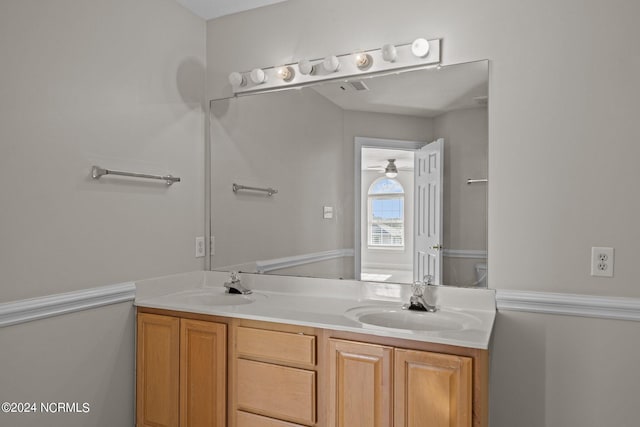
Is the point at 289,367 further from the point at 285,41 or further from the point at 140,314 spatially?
the point at 285,41

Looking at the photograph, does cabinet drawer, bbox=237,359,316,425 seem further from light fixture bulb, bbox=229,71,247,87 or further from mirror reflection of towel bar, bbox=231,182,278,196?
light fixture bulb, bbox=229,71,247,87

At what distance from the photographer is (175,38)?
→ 7.45 feet

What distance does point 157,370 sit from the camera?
6.48 ft

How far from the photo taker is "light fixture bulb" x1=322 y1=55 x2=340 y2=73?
6.81 feet

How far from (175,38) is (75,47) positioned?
62 centimetres

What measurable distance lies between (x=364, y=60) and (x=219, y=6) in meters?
0.94

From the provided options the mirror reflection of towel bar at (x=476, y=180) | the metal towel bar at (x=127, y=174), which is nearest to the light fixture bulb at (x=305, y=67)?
the metal towel bar at (x=127, y=174)

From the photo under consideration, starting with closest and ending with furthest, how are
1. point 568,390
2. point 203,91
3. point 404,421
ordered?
point 404,421 < point 568,390 < point 203,91

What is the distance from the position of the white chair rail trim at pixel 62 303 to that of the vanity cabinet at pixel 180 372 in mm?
163

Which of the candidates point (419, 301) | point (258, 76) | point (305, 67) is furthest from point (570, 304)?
point (258, 76)

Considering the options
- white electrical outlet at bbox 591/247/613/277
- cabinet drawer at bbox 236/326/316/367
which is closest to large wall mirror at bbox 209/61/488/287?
white electrical outlet at bbox 591/247/613/277

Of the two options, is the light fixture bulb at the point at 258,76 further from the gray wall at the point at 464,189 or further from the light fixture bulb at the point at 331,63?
the gray wall at the point at 464,189

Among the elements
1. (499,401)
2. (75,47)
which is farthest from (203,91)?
(499,401)

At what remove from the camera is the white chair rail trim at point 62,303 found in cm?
152
